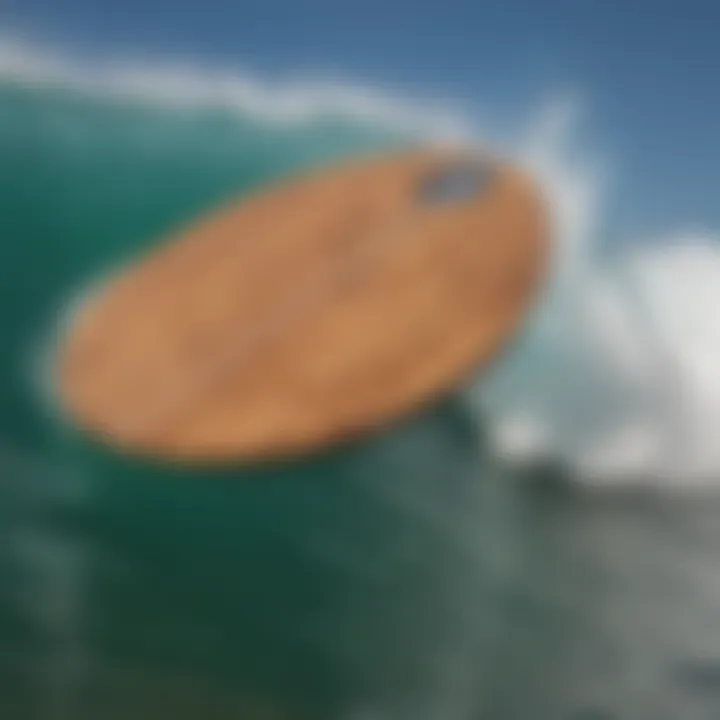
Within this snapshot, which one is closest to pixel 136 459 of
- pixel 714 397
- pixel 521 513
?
pixel 521 513

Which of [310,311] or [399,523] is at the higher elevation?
[310,311]

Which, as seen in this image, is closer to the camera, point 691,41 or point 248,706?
point 248,706

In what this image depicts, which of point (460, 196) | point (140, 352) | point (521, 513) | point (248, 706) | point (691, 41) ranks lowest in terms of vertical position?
point (248, 706)

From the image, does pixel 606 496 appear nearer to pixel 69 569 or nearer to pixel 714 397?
pixel 714 397
